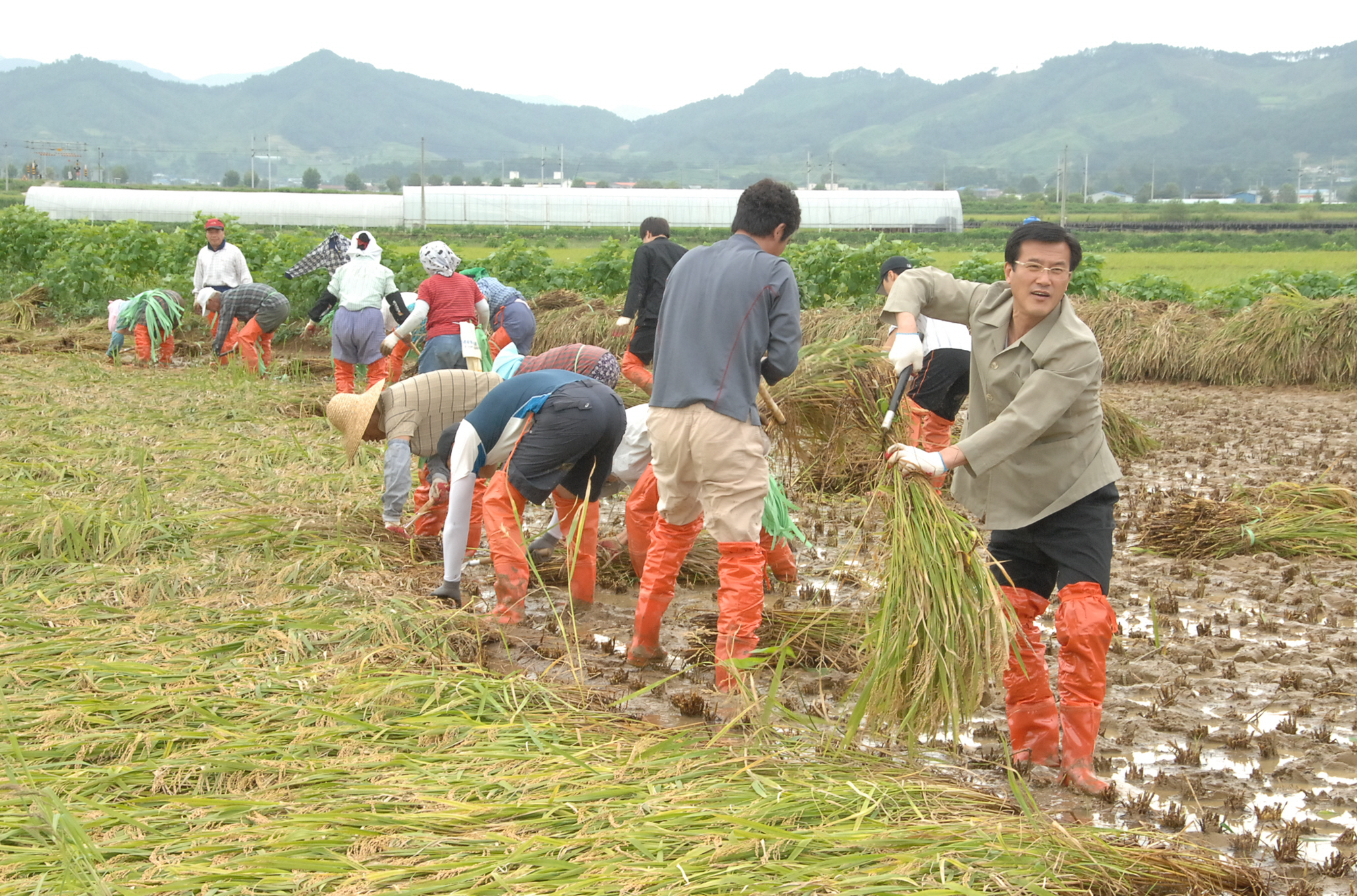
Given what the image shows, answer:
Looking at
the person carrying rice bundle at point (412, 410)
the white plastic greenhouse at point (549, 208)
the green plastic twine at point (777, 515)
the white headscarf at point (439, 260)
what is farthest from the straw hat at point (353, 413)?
the white plastic greenhouse at point (549, 208)

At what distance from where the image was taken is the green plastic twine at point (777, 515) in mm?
5156

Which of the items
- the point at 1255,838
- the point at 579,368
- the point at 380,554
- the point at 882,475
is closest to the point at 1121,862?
the point at 1255,838

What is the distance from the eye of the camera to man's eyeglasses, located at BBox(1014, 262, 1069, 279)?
3.40 metres

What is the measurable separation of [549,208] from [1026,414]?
137ft

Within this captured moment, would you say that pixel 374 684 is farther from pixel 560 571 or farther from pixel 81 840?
pixel 560 571

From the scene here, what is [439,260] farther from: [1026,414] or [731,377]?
[1026,414]

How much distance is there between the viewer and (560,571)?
18.8ft

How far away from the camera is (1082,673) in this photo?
3.47 meters


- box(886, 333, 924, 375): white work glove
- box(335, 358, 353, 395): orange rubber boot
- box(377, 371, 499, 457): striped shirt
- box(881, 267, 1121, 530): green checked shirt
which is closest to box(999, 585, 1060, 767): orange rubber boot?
box(881, 267, 1121, 530): green checked shirt

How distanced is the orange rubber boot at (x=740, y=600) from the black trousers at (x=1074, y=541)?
2.73 ft

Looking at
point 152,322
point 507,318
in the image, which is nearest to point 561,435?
point 507,318

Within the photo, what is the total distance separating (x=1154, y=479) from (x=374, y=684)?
618 cm

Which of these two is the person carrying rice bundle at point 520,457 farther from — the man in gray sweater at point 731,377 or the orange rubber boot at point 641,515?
the man in gray sweater at point 731,377

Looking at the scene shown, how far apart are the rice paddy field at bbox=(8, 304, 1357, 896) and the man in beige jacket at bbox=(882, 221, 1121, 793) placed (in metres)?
0.26
